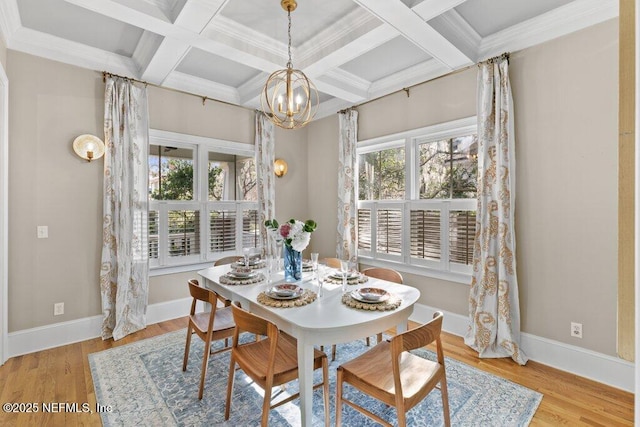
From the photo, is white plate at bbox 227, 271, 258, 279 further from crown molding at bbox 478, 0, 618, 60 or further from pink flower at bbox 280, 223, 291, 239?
crown molding at bbox 478, 0, 618, 60

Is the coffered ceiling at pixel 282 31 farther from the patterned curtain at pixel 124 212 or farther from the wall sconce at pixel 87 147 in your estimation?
the wall sconce at pixel 87 147

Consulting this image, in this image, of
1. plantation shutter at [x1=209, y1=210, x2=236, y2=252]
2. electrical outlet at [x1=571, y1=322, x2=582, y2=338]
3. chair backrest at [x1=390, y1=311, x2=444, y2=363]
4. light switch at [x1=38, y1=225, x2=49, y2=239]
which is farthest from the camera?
plantation shutter at [x1=209, y1=210, x2=236, y2=252]

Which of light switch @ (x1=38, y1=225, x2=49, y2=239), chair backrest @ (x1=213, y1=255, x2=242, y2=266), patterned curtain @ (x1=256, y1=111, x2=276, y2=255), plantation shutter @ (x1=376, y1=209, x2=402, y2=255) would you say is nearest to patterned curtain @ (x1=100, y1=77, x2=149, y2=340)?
light switch @ (x1=38, y1=225, x2=49, y2=239)

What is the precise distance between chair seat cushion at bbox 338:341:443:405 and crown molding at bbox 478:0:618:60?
2.73 meters

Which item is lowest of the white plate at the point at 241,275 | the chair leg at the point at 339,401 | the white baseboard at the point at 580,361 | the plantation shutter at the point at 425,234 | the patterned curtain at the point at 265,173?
the white baseboard at the point at 580,361

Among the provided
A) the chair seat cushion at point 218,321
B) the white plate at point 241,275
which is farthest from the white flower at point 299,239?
the chair seat cushion at point 218,321

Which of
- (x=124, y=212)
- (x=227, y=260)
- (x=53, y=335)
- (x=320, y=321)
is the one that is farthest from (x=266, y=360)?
(x=53, y=335)

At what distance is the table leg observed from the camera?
165 cm

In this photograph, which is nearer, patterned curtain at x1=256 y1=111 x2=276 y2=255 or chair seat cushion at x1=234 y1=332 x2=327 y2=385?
chair seat cushion at x1=234 y1=332 x2=327 y2=385

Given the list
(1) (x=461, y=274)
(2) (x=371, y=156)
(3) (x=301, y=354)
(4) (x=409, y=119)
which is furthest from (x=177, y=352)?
(4) (x=409, y=119)

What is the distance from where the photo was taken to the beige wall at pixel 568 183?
233 cm

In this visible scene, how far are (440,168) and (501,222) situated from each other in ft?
3.01

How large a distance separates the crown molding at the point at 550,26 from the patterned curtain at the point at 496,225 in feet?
0.55

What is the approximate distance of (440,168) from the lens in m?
3.37
